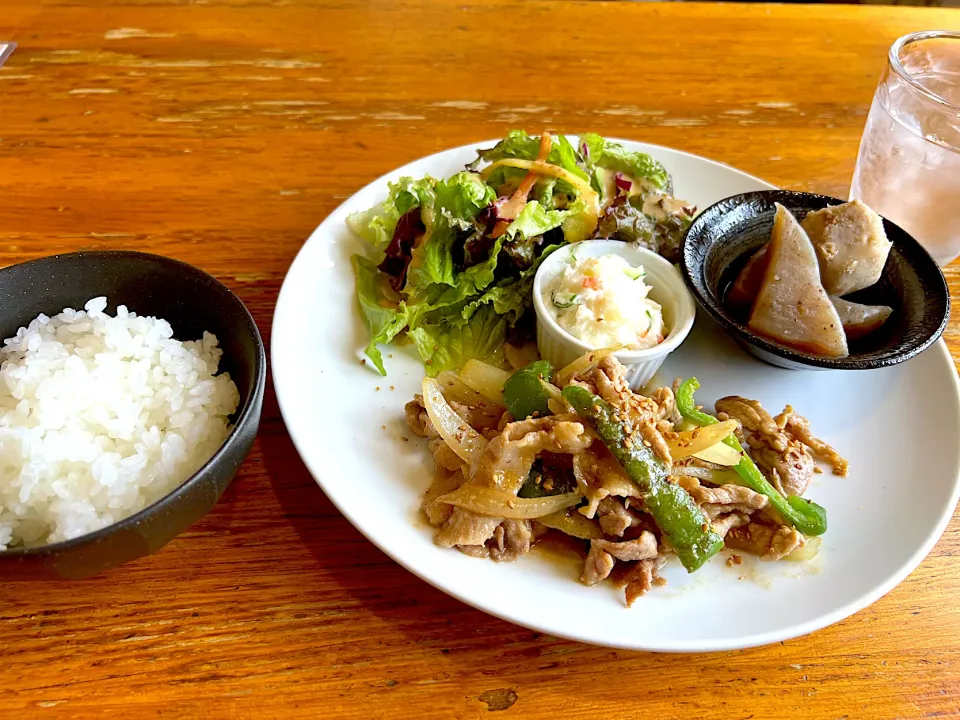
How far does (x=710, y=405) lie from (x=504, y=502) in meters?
0.86

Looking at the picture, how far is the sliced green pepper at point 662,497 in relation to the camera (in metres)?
1.62

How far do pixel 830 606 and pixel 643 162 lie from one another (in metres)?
1.72

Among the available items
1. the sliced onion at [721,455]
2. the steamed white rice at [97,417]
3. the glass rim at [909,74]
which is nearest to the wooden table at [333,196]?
the steamed white rice at [97,417]


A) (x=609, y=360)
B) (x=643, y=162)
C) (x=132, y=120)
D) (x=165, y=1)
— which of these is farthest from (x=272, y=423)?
(x=165, y=1)

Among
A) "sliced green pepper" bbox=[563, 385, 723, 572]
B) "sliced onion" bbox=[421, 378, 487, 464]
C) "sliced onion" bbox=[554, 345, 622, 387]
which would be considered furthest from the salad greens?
"sliced green pepper" bbox=[563, 385, 723, 572]

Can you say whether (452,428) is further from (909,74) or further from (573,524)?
(909,74)

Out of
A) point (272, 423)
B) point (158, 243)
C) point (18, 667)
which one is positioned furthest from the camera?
point (158, 243)

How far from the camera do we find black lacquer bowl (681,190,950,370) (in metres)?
2.06

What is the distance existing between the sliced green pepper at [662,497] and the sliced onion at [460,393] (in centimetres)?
44

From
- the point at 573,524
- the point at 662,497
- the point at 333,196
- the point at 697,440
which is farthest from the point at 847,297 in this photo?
the point at 333,196

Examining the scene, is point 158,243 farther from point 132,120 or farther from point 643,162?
point 643,162

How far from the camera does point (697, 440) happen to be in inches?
68.9

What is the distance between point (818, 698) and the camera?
1.53 meters

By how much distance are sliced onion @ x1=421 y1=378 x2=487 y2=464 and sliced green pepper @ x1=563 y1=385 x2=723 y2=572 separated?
0.32m
